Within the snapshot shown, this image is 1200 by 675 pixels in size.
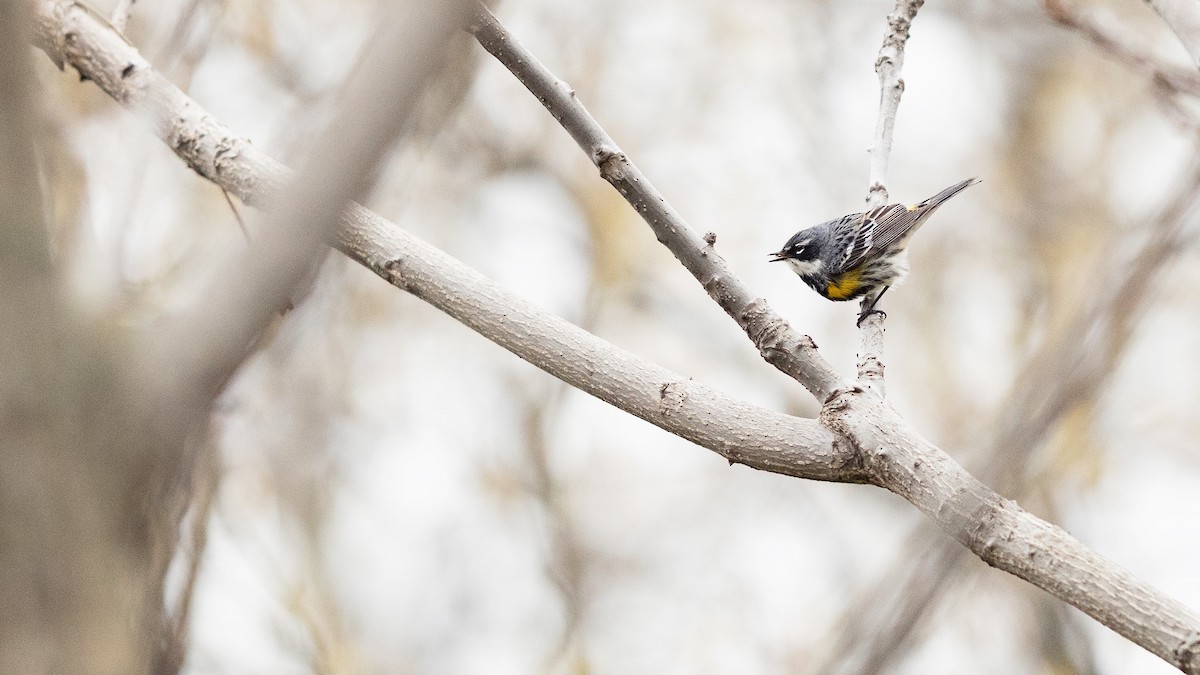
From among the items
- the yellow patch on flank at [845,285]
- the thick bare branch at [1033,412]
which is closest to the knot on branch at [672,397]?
the thick bare branch at [1033,412]

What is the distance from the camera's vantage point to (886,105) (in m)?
3.39

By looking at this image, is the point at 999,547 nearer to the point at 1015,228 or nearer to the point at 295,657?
the point at 295,657

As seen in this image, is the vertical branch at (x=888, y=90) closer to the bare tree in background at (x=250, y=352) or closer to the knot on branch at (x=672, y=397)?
the bare tree in background at (x=250, y=352)

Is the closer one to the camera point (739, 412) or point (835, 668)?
point (835, 668)

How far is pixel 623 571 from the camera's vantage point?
1080 centimetres

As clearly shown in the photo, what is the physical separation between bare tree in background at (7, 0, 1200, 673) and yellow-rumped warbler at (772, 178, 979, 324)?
3301 mm

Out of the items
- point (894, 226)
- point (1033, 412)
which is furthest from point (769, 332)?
point (894, 226)

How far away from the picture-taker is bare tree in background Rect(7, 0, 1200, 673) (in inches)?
42.7

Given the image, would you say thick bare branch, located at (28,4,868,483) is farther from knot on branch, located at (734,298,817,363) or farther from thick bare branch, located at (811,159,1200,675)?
thick bare branch, located at (811,159,1200,675)

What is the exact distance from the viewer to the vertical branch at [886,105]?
3.33 meters

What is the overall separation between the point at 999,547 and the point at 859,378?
80 cm

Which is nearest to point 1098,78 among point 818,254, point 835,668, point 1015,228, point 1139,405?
point 1015,228

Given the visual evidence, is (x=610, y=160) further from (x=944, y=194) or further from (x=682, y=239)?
(x=944, y=194)

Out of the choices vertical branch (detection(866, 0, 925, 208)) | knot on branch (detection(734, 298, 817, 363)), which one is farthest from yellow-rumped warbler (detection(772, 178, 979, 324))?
knot on branch (detection(734, 298, 817, 363))
